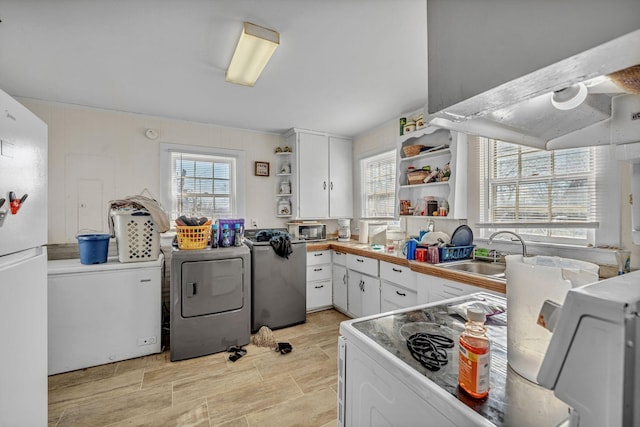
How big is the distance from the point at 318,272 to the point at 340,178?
1.48m

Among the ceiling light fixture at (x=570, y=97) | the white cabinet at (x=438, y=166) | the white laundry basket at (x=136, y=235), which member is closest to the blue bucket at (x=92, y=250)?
the white laundry basket at (x=136, y=235)

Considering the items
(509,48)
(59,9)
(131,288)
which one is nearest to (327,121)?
(59,9)

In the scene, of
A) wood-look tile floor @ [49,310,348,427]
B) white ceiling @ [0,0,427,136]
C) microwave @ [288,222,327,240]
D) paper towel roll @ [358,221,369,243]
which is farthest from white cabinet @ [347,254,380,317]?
white ceiling @ [0,0,427,136]

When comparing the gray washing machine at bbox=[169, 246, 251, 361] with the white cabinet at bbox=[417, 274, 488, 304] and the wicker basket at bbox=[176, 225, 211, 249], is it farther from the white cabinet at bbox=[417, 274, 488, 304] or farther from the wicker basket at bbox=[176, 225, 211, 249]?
the white cabinet at bbox=[417, 274, 488, 304]

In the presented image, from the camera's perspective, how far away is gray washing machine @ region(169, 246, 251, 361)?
239 centimetres

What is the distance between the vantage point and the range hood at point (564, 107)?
43 centimetres

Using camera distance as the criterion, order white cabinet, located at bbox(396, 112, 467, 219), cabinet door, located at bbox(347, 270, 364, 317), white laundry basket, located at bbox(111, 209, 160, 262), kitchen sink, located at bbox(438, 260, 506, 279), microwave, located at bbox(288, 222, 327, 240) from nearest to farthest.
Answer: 1. kitchen sink, located at bbox(438, 260, 506, 279)
2. white laundry basket, located at bbox(111, 209, 160, 262)
3. white cabinet, located at bbox(396, 112, 467, 219)
4. cabinet door, located at bbox(347, 270, 364, 317)
5. microwave, located at bbox(288, 222, 327, 240)

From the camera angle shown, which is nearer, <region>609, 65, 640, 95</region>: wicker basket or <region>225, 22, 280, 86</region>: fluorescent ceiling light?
<region>609, 65, 640, 95</region>: wicker basket

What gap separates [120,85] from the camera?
8.20ft

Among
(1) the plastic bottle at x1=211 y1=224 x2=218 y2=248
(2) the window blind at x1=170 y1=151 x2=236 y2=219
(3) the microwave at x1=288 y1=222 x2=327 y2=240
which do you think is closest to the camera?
(1) the plastic bottle at x1=211 y1=224 x2=218 y2=248

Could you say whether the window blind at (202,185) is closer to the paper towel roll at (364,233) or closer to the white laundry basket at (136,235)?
the white laundry basket at (136,235)

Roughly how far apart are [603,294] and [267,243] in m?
2.79

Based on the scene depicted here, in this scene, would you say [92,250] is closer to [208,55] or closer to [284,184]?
[208,55]

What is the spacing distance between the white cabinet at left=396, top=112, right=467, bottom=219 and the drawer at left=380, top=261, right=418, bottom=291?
2.30ft
